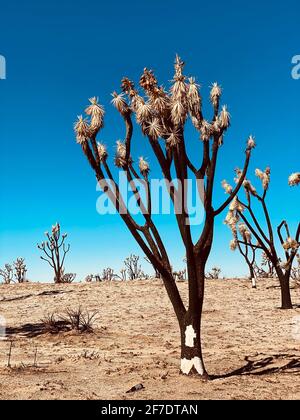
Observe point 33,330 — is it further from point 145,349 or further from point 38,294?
point 38,294

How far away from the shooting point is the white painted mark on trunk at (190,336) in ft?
24.4

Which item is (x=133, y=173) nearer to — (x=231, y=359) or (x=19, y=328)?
(x=231, y=359)

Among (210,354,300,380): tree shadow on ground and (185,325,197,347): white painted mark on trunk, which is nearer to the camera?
(185,325,197,347): white painted mark on trunk

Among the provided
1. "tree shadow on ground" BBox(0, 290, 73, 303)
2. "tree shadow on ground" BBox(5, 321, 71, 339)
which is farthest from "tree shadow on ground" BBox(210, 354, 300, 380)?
"tree shadow on ground" BBox(0, 290, 73, 303)

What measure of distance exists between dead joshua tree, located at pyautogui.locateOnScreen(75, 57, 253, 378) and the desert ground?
1009 mm

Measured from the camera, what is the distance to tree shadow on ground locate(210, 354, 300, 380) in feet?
26.3

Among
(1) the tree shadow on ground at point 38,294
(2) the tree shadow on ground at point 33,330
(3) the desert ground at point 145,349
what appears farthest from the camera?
(1) the tree shadow on ground at point 38,294

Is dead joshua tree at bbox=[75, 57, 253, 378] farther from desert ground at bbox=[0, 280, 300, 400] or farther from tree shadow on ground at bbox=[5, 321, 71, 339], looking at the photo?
tree shadow on ground at bbox=[5, 321, 71, 339]

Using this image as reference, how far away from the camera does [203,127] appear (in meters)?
7.68

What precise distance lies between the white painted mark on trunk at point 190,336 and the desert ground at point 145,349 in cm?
56

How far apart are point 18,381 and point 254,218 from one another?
Answer: 13339 millimetres

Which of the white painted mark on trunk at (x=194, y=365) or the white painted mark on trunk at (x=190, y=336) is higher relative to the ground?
the white painted mark on trunk at (x=190, y=336)

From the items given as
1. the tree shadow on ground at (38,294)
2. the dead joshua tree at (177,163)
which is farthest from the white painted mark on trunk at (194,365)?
the tree shadow on ground at (38,294)

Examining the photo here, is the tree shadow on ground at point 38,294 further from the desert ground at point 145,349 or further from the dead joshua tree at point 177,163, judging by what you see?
the dead joshua tree at point 177,163
